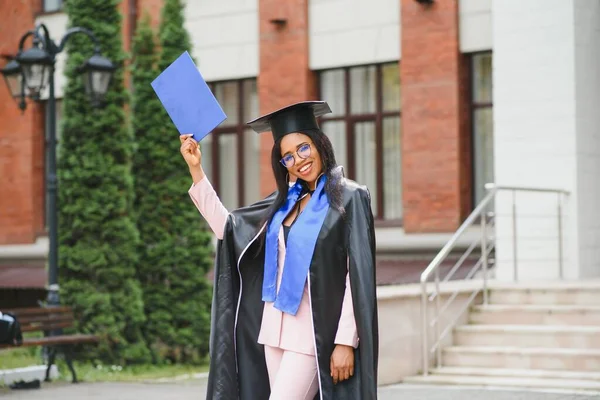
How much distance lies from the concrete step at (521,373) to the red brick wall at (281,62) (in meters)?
8.42

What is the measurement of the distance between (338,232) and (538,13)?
33.4 feet

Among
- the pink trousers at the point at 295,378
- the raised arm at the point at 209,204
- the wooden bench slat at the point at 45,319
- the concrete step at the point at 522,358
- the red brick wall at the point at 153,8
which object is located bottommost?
the concrete step at the point at 522,358

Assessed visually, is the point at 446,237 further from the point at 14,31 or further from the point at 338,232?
the point at 338,232

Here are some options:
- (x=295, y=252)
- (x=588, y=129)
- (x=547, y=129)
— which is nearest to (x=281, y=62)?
(x=547, y=129)

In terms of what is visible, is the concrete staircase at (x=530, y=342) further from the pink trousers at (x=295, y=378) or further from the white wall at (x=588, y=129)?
the pink trousers at (x=295, y=378)

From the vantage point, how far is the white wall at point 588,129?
14.9 m

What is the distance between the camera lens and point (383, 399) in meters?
10.7

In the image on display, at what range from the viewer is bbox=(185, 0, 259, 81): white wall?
20906mm

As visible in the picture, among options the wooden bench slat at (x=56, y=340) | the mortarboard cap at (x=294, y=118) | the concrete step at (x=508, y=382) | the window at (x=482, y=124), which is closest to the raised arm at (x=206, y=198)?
the mortarboard cap at (x=294, y=118)

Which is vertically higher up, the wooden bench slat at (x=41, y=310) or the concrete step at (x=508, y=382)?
the wooden bench slat at (x=41, y=310)

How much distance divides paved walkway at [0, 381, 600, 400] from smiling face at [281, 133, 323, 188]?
17.6ft

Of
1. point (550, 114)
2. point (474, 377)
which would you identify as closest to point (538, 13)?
point (550, 114)

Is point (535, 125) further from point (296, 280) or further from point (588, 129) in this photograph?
point (296, 280)

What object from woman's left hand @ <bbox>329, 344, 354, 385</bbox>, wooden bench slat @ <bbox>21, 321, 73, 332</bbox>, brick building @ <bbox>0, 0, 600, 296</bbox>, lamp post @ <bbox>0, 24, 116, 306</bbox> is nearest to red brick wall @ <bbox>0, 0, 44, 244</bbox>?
brick building @ <bbox>0, 0, 600, 296</bbox>
